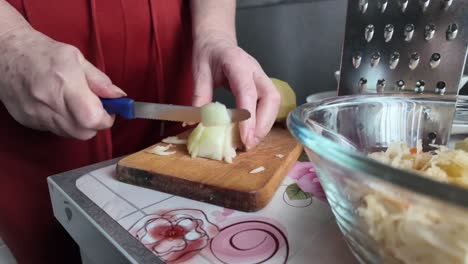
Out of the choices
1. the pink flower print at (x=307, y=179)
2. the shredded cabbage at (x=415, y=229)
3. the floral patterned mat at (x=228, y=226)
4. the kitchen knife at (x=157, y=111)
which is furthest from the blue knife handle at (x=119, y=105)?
the shredded cabbage at (x=415, y=229)

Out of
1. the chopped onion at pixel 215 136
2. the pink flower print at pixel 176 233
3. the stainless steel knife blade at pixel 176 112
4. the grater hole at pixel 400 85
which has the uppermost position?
the grater hole at pixel 400 85

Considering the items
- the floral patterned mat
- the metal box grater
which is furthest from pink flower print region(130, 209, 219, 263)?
the metal box grater

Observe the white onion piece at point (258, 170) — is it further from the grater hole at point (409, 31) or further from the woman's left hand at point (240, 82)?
the grater hole at point (409, 31)

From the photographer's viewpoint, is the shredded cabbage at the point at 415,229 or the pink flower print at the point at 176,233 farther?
the pink flower print at the point at 176,233

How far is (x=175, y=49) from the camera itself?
2.69 ft

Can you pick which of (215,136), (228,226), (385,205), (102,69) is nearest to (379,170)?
(385,205)

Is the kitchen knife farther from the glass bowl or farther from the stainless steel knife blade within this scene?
the glass bowl

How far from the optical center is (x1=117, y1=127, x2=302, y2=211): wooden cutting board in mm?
464

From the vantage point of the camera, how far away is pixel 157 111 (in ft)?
1.87

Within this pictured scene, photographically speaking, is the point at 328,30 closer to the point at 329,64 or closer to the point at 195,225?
the point at 329,64

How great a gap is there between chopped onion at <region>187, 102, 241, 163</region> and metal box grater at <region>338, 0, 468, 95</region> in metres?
0.19

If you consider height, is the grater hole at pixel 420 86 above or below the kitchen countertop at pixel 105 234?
above

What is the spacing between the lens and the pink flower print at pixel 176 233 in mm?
380

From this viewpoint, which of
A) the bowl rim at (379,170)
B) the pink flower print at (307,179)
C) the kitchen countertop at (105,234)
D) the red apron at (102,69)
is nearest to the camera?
the bowl rim at (379,170)
